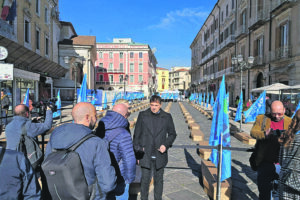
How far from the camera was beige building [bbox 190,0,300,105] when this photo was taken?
15117 mm

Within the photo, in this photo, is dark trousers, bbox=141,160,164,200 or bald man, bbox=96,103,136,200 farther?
dark trousers, bbox=141,160,164,200

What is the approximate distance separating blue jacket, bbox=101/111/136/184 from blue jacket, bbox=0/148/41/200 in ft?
2.72

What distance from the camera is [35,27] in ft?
60.7

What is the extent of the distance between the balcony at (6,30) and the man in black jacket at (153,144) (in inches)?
524

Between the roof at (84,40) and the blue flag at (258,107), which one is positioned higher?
the roof at (84,40)

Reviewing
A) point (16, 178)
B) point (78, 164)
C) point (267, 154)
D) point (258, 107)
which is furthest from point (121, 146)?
point (258, 107)

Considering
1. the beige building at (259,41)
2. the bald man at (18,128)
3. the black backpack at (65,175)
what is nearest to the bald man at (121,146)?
the black backpack at (65,175)

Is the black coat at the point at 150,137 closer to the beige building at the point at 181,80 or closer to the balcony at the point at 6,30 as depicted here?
the balcony at the point at 6,30

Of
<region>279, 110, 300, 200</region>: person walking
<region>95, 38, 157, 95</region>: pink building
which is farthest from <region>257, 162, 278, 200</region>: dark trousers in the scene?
<region>95, 38, 157, 95</region>: pink building

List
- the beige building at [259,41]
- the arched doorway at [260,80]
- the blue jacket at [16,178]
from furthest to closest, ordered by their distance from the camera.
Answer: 1. the arched doorway at [260,80]
2. the beige building at [259,41]
3. the blue jacket at [16,178]

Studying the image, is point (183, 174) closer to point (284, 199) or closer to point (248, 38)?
point (284, 199)

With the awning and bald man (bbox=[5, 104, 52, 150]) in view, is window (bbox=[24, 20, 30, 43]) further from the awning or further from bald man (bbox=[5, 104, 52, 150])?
bald man (bbox=[5, 104, 52, 150])

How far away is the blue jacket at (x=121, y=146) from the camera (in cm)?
220

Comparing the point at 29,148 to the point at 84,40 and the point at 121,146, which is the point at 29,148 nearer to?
the point at 121,146
